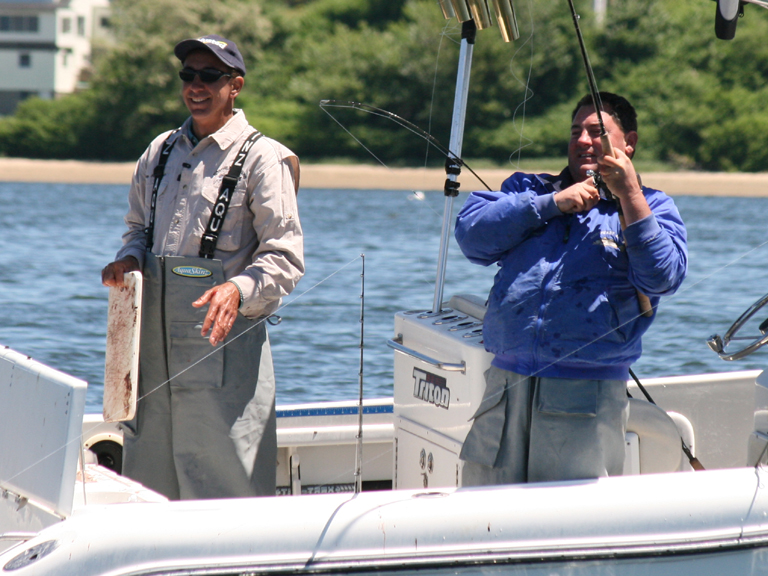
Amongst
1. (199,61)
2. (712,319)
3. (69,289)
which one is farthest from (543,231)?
(69,289)

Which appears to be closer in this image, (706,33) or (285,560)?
(285,560)

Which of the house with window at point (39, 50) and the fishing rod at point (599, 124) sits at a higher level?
the house with window at point (39, 50)

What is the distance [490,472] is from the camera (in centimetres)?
231

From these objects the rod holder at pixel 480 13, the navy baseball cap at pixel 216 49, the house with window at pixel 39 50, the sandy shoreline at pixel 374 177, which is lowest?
the sandy shoreline at pixel 374 177

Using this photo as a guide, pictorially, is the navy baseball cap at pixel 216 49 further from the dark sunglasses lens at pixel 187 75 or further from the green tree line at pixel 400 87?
the green tree line at pixel 400 87

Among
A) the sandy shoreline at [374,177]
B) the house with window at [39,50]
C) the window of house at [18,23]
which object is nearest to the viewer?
the sandy shoreline at [374,177]

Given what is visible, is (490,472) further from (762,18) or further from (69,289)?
(762,18)

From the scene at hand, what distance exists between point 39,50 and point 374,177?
3252 centimetres

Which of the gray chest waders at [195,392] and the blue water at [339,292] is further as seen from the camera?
the blue water at [339,292]

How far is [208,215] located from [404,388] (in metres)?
0.74

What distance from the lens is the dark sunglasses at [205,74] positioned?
8.48ft

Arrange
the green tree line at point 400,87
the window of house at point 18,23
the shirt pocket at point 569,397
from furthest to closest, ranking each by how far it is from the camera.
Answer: the window of house at point 18,23 < the green tree line at point 400,87 < the shirt pocket at point 569,397

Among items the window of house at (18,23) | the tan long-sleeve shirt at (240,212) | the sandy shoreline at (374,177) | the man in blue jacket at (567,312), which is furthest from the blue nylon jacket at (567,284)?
the window of house at (18,23)

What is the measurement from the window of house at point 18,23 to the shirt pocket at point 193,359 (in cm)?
5952
